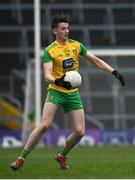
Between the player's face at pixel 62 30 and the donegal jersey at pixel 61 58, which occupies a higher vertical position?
the player's face at pixel 62 30

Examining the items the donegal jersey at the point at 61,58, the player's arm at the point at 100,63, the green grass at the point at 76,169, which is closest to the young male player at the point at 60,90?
the donegal jersey at the point at 61,58

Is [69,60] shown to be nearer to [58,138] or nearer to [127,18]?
[58,138]

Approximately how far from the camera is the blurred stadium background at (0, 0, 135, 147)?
80.8 feet

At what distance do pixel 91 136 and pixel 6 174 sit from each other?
13.2m

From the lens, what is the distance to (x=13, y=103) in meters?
27.4

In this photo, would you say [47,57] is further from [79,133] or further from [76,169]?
[76,169]

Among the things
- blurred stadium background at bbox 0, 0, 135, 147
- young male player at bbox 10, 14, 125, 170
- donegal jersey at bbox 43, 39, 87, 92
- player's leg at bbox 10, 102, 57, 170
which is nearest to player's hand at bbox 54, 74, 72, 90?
young male player at bbox 10, 14, 125, 170

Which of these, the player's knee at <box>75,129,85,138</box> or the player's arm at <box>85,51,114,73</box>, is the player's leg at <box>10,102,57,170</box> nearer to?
the player's knee at <box>75,129,85,138</box>

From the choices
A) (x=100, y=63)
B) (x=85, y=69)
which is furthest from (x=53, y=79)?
(x=85, y=69)

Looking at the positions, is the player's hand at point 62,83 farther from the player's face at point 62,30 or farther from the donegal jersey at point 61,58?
the player's face at point 62,30

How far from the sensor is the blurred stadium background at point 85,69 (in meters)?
24.6

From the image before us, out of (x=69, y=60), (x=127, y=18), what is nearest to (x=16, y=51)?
(x=127, y=18)

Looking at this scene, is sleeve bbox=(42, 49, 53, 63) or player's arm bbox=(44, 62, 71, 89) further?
sleeve bbox=(42, 49, 53, 63)

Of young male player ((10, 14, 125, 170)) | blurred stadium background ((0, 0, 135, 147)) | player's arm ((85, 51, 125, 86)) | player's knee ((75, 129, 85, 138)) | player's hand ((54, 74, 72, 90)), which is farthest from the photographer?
blurred stadium background ((0, 0, 135, 147))
